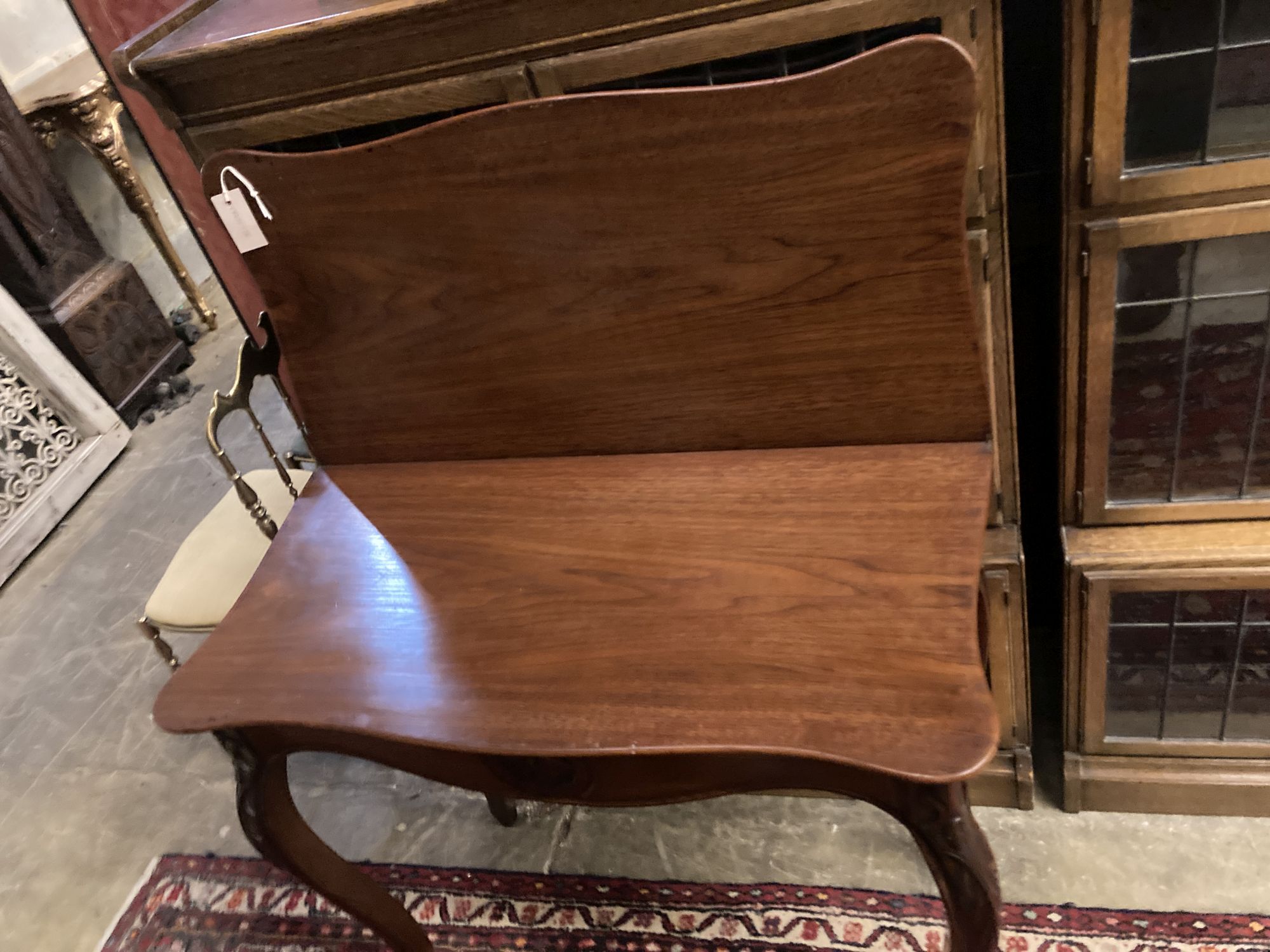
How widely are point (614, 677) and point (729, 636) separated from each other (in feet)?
0.36

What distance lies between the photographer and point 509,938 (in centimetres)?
144

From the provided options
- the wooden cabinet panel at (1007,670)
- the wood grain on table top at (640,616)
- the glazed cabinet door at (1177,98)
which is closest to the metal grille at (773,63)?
the glazed cabinet door at (1177,98)

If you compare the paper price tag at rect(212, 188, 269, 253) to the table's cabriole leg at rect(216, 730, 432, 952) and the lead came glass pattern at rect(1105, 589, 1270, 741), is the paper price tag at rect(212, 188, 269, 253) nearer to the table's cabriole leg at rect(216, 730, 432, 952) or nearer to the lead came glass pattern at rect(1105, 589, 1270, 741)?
the table's cabriole leg at rect(216, 730, 432, 952)

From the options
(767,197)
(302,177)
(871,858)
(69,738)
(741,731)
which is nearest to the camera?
(741,731)

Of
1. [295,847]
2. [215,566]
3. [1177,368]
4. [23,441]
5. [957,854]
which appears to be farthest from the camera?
[23,441]

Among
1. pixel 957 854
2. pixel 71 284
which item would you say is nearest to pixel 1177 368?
pixel 957 854

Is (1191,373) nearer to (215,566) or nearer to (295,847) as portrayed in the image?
(295,847)

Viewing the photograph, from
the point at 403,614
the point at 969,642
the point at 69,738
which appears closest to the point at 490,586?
the point at 403,614

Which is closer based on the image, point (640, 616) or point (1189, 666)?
point (640, 616)

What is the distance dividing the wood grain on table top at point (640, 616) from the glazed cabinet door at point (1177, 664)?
374mm

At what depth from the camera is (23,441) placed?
262 centimetres

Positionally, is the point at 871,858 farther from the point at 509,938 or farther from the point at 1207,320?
the point at 1207,320

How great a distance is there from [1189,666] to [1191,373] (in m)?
0.44

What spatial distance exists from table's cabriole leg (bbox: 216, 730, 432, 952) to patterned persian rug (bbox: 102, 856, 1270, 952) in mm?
152
